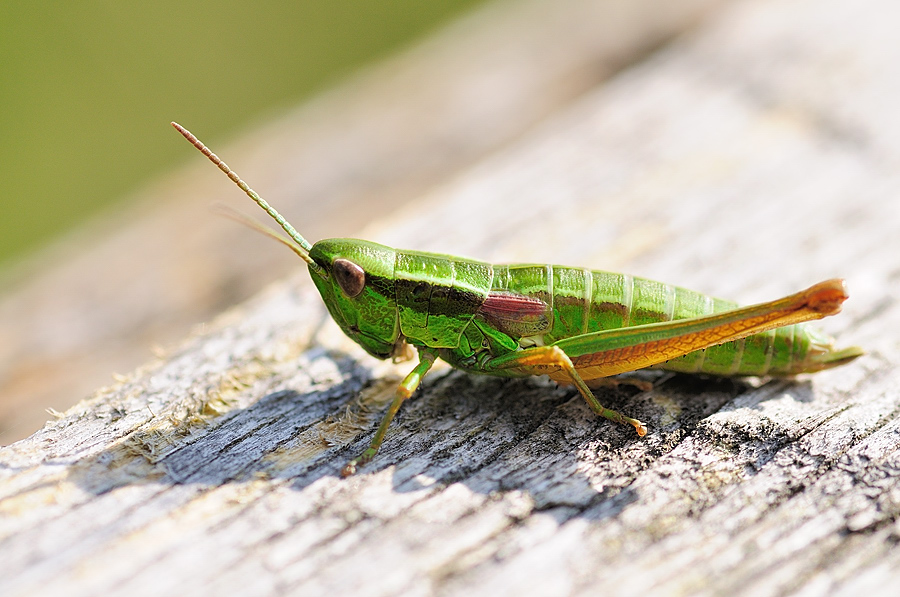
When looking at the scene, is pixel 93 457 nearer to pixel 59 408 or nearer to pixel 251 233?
pixel 59 408

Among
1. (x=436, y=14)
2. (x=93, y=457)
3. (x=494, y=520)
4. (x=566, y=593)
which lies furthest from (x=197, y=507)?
(x=436, y=14)

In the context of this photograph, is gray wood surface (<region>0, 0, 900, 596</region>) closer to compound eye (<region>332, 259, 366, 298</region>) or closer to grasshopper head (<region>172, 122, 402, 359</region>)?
grasshopper head (<region>172, 122, 402, 359</region>)

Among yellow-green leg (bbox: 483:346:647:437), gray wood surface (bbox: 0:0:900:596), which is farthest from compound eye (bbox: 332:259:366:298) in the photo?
yellow-green leg (bbox: 483:346:647:437)

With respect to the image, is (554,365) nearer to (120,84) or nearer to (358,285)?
(358,285)

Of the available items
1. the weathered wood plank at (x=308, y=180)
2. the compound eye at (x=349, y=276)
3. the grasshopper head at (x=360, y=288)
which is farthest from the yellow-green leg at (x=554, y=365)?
the weathered wood plank at (x=308, y=180)

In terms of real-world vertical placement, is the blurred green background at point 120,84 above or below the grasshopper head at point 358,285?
above

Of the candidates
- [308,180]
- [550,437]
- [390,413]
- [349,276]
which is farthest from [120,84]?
[550,437]

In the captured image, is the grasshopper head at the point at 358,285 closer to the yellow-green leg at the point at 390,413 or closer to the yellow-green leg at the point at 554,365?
the yellow-green leg at the point at 390,413
